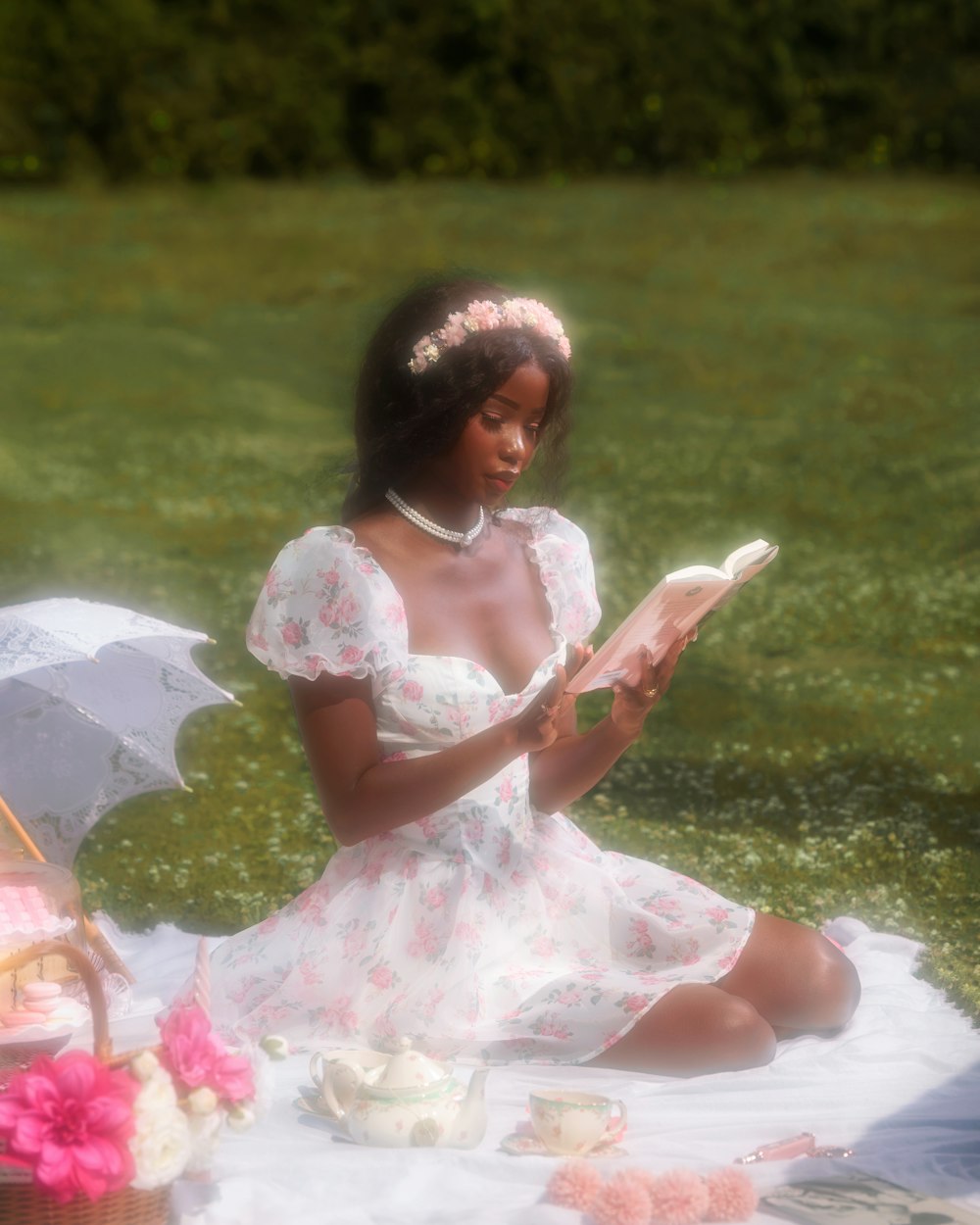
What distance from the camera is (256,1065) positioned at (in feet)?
10.9

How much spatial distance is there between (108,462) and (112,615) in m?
7.46

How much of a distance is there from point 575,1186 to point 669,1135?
36cm

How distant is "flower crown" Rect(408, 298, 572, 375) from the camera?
3977 millimetres

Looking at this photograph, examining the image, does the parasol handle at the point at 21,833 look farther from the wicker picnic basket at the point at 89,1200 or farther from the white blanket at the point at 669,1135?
the wicker picnic basket at the point at 89,1200

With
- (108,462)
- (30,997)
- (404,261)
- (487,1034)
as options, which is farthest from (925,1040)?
(404,261)

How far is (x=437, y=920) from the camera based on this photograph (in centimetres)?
409

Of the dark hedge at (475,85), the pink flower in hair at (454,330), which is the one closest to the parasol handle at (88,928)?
the pink flower in hair at (454,330)

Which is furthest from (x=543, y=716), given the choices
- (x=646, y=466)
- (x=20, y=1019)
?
(x=646, y=466)

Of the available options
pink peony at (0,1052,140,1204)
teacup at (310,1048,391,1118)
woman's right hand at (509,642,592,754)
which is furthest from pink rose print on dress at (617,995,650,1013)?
pink peony at (0,1052,140,1204)

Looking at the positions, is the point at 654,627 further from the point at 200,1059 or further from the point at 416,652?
the point at 200,1059

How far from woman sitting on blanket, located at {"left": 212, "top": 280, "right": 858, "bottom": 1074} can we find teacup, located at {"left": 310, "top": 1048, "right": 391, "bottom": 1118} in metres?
0.18

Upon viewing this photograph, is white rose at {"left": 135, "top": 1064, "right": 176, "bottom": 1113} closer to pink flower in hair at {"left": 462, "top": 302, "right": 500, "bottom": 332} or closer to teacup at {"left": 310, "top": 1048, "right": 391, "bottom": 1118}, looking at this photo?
teacup at {"left": 310, "top": 1048, "right": 391, "bottom": 1118}

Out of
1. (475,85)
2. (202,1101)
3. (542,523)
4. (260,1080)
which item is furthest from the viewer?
(475,85)

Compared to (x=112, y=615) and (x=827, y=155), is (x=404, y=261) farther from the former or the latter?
(x=112, y=615)
